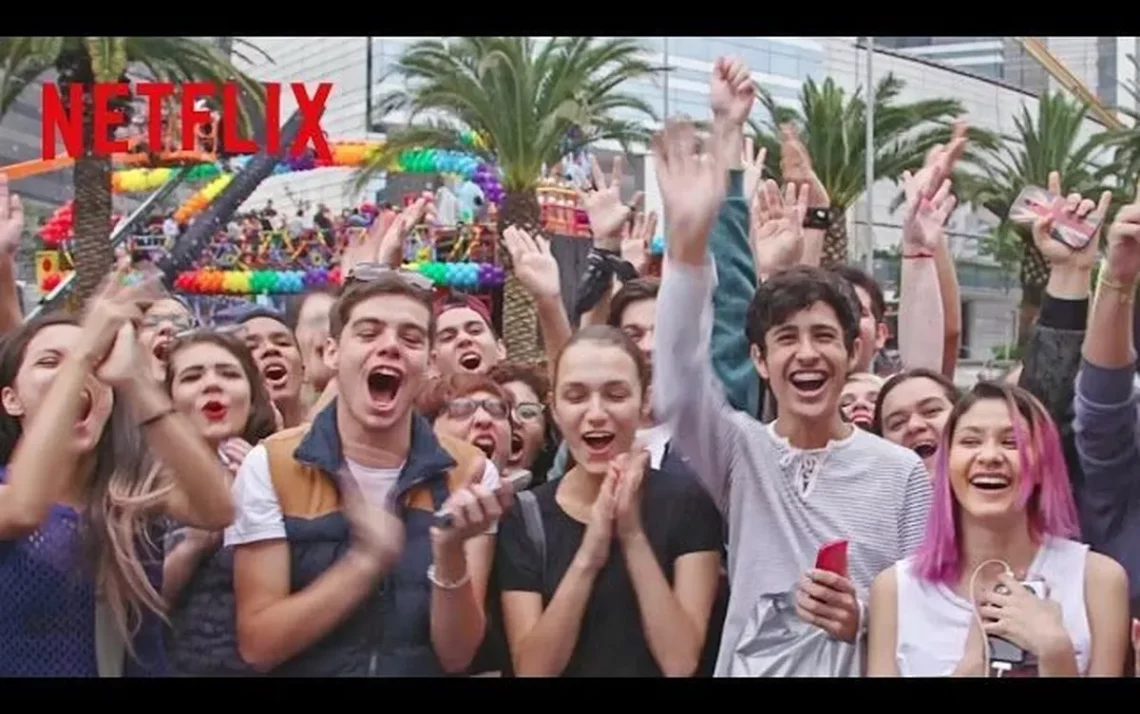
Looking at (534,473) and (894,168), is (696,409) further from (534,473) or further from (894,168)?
(894,168)

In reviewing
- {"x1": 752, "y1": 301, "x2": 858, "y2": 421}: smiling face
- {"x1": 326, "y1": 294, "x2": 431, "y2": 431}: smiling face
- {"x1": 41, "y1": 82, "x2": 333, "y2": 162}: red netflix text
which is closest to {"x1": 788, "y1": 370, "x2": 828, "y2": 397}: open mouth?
{"x1": 752, "y1": 301, "x2": 858, "y2": 421}: smiling face

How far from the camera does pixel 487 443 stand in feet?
13.4

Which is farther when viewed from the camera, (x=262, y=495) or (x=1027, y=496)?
(x=262, y=495)

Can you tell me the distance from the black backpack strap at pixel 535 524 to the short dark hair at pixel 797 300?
2.02 feet

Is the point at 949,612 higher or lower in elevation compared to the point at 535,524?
lower

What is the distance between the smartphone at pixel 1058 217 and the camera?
3.52 meters

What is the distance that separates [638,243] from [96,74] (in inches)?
427

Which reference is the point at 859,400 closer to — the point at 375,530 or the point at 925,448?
the point at 925,448

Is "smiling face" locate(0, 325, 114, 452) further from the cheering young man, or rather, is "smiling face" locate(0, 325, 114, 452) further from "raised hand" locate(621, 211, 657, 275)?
"raised hand" locate(621, 211, 657, 275)

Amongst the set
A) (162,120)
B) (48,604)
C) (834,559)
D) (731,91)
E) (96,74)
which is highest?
(96,74)

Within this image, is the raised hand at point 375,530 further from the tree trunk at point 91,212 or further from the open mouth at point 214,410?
the tree trunk at point 91,212

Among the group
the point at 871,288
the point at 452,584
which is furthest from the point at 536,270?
the point at 452,584

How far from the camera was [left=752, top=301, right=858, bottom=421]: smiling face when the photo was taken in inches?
134
